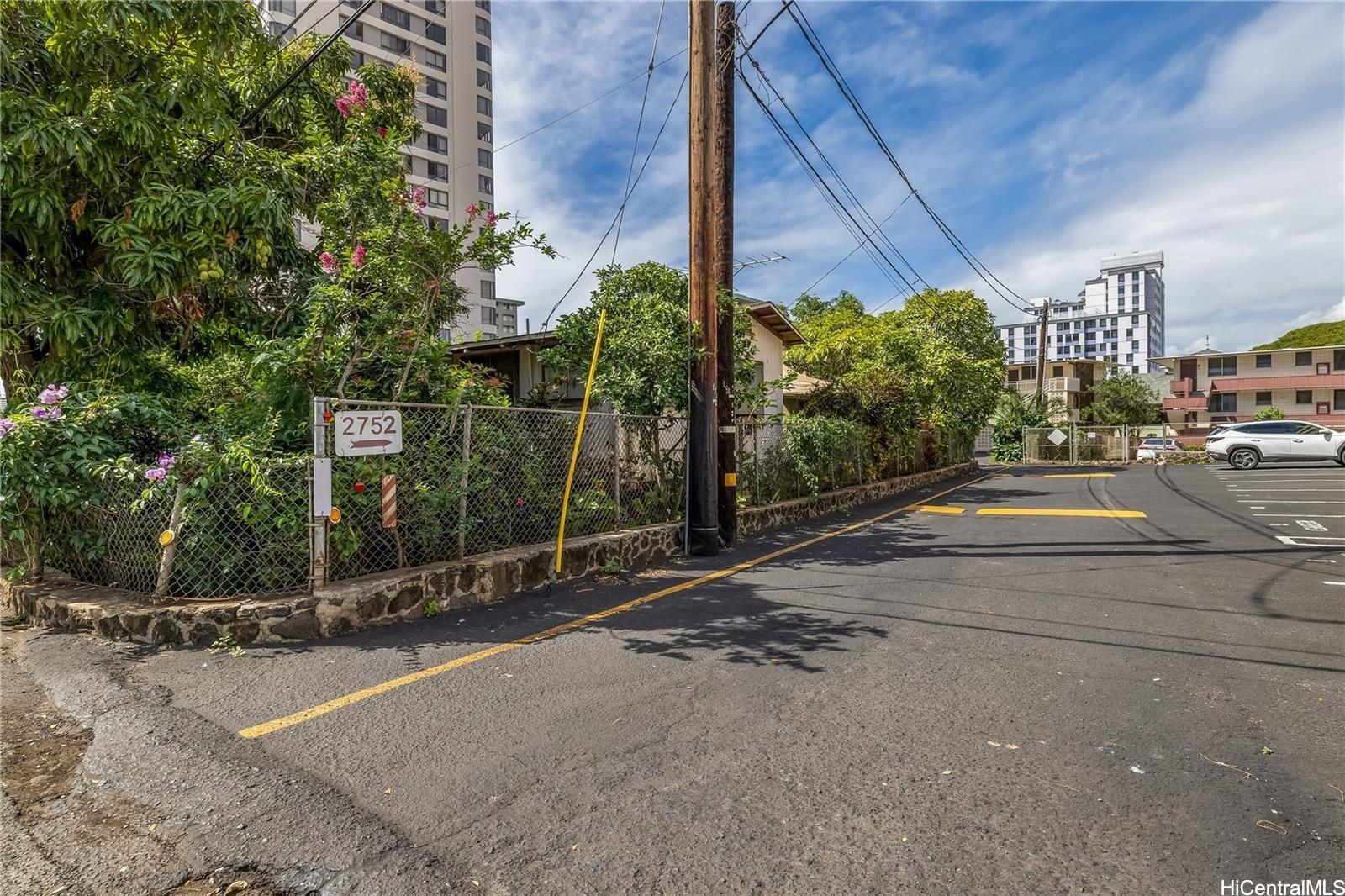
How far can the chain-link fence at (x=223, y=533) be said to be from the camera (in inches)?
208

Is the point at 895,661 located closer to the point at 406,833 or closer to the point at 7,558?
the point at 406,833

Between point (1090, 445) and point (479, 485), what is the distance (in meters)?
33.5


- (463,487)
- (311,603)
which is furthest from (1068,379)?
(311,603)

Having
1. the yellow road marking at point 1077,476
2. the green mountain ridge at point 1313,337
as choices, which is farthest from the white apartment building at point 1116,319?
the yellow road marking at point 1077,476

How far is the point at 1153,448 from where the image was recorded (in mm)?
31344

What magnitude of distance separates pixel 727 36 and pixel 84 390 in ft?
28.9

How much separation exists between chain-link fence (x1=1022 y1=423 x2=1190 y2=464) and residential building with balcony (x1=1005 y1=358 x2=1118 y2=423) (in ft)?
57.4

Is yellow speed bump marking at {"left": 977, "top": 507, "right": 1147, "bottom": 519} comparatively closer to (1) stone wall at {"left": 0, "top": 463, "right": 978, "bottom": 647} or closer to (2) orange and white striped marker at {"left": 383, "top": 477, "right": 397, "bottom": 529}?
(1) stone wall at {"left": 0, "top": 463, "right": 978, "bottom": 647}

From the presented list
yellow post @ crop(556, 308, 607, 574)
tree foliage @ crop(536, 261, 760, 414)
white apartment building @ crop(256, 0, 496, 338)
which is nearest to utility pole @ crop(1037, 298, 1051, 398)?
tree foliage @ crop(536, 261, 760, 414)

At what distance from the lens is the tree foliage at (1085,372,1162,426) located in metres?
47.2

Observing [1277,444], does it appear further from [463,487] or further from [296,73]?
[296,73]

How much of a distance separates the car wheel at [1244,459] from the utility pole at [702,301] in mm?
23821

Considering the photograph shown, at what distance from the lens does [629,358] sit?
940cm

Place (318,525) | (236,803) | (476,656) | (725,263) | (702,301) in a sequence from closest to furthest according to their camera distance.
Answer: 1. (236,803)
2. (476,656)
3. (318,525)
4. (702,301)
5. (725,263)
